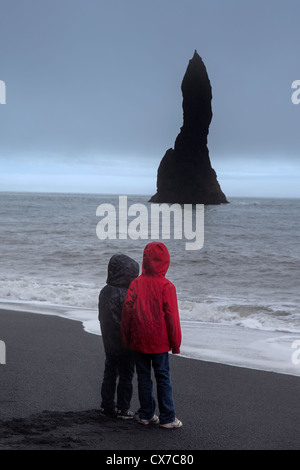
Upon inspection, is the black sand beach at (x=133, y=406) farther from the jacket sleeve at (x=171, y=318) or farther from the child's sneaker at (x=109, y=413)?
the jacket sleeve at (x=171, y=318)

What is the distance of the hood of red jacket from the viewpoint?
14.0ft

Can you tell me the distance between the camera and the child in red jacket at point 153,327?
4.20 m

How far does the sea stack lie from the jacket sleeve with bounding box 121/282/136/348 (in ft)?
322

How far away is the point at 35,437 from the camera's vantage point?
391 centimetres

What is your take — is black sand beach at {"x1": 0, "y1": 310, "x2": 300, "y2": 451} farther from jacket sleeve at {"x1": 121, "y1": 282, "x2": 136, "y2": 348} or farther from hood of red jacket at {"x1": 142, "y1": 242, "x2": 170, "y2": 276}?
hood of red jacket at {"x1": 142, "y1": 242, "x2": 170, "y2": 276}

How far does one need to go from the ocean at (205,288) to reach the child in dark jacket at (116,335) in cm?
248

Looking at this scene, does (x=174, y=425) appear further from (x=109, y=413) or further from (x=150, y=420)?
(x=109, y=413)

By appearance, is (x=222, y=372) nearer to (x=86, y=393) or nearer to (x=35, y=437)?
(x=86, y=393)

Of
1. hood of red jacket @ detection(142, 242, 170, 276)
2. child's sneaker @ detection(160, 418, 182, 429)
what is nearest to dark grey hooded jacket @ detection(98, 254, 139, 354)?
hood of red jacket @ detection(142, 242, 170, 276)

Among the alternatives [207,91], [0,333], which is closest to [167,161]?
[207,91]

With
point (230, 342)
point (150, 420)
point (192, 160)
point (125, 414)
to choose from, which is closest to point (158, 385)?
point (150, 420)

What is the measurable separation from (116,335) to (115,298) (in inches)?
12.3

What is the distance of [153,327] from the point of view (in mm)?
4203
